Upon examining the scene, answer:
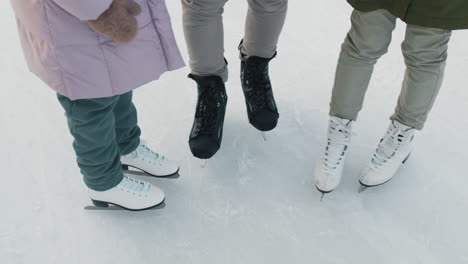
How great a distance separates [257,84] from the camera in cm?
130

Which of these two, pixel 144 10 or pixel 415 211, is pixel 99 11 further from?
pixel 415 211

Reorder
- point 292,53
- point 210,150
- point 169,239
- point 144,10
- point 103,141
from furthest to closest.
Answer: point 292,53
point 210,150
point 169,239
point 103,141
point 144,10

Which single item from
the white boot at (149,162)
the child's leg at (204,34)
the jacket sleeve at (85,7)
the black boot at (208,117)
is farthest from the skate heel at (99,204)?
the jacket sleeve at (85,7)

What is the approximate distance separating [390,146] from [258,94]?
40 cm

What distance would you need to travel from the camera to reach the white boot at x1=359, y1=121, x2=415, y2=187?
114 centimetres

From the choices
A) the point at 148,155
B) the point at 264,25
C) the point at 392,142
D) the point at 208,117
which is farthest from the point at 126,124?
the point at 392,142

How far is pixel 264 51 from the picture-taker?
50.9 inches

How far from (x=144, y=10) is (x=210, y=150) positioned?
0.46 metres

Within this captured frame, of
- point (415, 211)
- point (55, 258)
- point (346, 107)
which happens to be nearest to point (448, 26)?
point (346, 107)

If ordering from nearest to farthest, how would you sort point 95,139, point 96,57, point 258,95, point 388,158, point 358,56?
point 96,57
point 95,139
point 358,56
point 388,158
point 258,95

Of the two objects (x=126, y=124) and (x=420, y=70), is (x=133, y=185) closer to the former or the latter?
(x=126, y=124)

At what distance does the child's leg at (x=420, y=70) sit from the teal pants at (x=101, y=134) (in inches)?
26.3

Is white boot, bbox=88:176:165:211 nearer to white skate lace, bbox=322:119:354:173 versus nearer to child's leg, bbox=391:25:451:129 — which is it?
white skate lace, bbox=322:119:354:173

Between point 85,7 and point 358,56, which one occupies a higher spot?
point 85,7
